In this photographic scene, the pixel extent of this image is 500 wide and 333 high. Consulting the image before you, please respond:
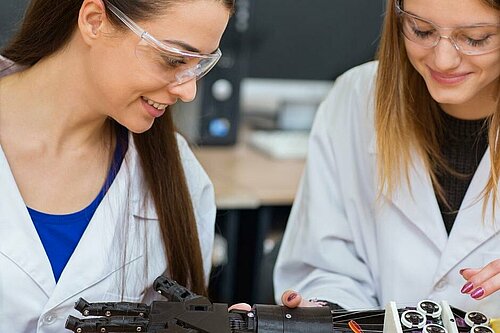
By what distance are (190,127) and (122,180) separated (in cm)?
125

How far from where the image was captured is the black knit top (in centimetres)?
168

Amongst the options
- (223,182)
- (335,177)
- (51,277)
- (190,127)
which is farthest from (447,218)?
(190,127)

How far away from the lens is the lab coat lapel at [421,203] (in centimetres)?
166

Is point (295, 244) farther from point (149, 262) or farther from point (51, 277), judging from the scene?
point (51, 277)

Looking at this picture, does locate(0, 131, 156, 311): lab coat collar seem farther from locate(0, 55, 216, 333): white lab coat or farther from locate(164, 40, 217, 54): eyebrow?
locate(164, 40, 217, 54): eyebrow

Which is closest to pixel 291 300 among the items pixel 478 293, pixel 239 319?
pixel 239 319

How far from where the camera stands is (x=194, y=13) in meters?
1.37

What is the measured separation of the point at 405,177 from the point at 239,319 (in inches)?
24.3

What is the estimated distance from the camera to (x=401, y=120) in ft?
5.51

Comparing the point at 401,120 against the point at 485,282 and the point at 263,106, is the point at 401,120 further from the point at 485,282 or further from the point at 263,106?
the point at 263,106

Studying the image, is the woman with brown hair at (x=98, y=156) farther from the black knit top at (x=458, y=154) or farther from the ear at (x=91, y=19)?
the black knit top at (x=458, y=154)

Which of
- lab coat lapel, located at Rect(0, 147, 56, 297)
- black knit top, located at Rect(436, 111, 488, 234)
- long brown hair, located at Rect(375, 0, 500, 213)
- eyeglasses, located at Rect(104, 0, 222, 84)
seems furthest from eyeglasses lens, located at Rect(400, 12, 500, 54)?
lab coat lapel, located at Rect(0, 147, 56, 297)

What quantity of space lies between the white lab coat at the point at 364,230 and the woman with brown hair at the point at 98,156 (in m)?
0.24

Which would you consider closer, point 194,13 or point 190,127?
point 194,13
